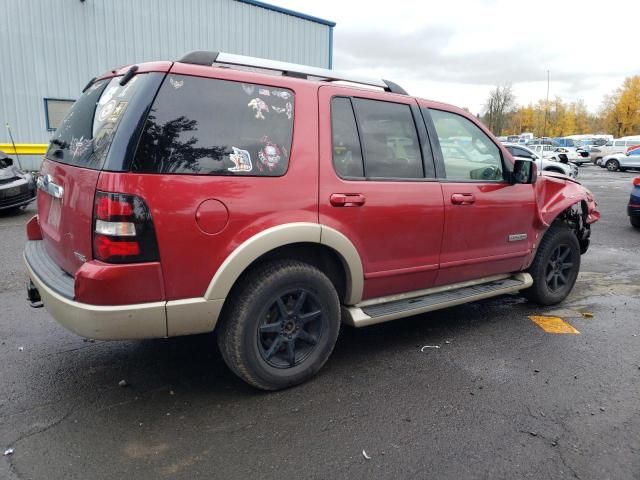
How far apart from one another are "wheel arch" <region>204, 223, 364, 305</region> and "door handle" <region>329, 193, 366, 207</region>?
0.57 ft

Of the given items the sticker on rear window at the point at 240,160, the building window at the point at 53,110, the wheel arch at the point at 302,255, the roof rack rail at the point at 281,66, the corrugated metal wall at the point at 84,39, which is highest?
the corrugated metal wall at the point at 84,39

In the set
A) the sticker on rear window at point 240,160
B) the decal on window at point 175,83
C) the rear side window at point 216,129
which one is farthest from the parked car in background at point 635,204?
the decal on window at point 175,83

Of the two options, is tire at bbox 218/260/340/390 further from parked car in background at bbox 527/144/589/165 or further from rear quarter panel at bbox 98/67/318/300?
parked car in background at bbox 527/144/589/165

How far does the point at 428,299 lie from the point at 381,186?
1.00m

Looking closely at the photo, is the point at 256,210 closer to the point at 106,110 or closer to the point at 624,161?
the point at 106,110

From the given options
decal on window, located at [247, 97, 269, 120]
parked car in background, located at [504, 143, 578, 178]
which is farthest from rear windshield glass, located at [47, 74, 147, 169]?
parked car in background, located at [504, 143, 578, 178]

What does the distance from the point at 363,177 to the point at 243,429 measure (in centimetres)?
171

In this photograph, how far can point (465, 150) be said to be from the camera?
412 cm

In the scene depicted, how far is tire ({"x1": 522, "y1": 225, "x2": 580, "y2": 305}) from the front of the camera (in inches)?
187

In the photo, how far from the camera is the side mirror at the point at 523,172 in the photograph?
4238 millimetres

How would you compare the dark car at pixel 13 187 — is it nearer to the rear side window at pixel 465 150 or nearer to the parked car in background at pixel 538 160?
the rear side window at pixel 465 150

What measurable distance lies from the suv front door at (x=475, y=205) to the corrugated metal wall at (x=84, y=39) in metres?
14.9

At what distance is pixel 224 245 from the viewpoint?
277 cm

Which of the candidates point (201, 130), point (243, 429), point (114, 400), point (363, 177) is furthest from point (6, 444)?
point (363, 177)
